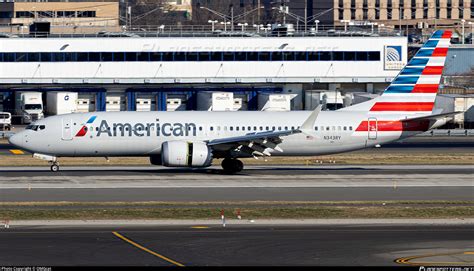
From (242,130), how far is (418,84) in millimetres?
10905

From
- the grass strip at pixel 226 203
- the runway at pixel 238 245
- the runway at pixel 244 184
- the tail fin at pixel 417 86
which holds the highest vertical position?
the tail fin at pixel 417 86

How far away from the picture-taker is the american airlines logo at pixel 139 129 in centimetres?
5672

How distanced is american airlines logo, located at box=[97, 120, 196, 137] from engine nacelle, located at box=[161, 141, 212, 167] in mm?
1835

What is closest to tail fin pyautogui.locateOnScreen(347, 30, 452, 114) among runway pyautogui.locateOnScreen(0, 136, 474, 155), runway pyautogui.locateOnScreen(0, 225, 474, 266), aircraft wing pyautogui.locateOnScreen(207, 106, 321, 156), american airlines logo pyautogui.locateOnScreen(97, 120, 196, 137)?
aircraft wing pyautogui.locateOnScreen(207, 106, 321, 156)

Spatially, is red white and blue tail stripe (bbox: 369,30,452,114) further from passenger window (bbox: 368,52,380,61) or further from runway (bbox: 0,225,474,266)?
passenger window (bbox: 368,52,380,61)

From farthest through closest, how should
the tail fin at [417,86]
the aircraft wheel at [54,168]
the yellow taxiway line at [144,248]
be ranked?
1. the tail fin at [417,86]
2. the aircraft wheel at [54,168]
3. the yellow taxiway line at [144,248]

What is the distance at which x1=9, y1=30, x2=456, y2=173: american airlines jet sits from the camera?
5653 centimetres

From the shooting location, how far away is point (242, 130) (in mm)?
58438

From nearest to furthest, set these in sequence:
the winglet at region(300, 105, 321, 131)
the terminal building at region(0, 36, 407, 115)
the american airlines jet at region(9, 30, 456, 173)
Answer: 1. the winglet at region(300, 105, 321, 131)
2. the american airlines jet at region(9, 30, 456, 173)
3. the terminal building at region(0, 36, 407, 115)

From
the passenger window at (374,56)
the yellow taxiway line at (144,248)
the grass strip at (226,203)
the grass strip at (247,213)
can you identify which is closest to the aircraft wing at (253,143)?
the grass strip at (226,203)

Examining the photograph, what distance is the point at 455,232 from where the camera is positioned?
3559cm

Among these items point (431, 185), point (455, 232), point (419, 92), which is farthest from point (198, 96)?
point (455, 232)

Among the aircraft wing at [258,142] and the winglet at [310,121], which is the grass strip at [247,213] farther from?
the winglet at [310,121]

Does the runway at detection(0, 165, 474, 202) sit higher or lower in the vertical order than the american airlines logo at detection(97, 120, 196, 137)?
lower
